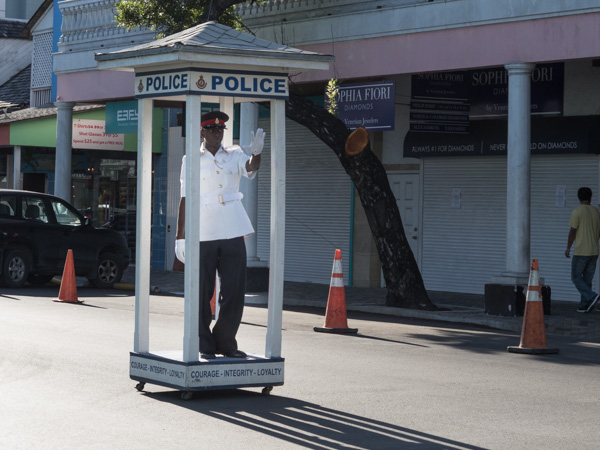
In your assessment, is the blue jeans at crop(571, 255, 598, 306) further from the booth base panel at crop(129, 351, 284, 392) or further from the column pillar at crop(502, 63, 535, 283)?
the booth base panel at crop(129, 351, 284, 392)

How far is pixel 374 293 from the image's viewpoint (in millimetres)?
20719

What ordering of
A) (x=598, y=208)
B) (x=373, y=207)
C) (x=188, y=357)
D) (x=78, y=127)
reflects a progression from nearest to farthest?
(x=188, y=357)
(x=373, y=207)
(x=598, y=208)
(x=78, y=127)

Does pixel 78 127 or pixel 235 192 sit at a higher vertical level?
pixel 78 127

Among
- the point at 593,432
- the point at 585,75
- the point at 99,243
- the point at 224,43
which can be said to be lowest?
the point at 593,432

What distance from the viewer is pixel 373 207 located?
17578 mm

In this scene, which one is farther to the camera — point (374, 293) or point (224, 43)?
point (374, 293)

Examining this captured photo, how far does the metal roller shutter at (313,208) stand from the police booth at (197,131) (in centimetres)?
1366

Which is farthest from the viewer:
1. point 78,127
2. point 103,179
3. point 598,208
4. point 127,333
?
point 103,179

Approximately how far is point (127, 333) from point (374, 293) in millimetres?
8397

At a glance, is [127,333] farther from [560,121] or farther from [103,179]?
[103,179]

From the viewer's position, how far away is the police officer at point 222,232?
8992mm

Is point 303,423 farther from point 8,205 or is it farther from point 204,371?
point 8,205

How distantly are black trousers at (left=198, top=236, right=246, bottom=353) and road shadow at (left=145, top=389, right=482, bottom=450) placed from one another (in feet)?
1.39

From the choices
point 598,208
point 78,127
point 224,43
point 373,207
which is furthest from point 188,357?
point 78,127
